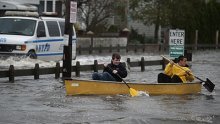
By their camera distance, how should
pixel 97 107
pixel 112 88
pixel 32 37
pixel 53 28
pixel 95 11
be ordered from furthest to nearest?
pixel 95 11, pixel 53 28, pixel 32 37, pixel 112 88, pixel 97 107

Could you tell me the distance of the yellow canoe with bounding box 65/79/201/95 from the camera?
16406mm

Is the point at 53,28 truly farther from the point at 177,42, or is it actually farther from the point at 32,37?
the point at 177,42

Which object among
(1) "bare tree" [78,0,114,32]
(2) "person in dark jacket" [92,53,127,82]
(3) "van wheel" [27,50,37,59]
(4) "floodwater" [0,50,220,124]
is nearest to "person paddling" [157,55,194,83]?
(4) "floodwater" [0,50,220,124]

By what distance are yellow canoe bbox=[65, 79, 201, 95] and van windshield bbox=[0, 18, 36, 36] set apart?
9.92m

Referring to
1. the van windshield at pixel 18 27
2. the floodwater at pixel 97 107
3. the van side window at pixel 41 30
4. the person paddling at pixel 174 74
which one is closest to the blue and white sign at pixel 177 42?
the van side window at pixel 41 30

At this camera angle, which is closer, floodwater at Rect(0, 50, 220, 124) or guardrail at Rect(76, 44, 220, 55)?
floodwater at Rect(0, 50, 220, 124)

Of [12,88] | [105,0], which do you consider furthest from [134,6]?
[12,88]

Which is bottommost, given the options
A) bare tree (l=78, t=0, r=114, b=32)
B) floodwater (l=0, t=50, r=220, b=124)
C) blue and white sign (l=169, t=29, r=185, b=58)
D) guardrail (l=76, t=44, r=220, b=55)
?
floodwater (l=0, t=50, r=220, b=124)

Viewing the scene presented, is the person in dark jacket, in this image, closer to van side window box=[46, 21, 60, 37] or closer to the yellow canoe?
the yellow canoe

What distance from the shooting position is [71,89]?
16469mm

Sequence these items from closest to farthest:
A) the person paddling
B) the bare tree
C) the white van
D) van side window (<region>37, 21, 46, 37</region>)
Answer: the person paddling
the white van
van side window (<region>37, 21, 46, 37</region>)
the bare tree

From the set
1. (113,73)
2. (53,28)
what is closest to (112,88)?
(113,73)

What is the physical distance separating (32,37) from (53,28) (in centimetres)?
180

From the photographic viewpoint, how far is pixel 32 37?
26.0 m
